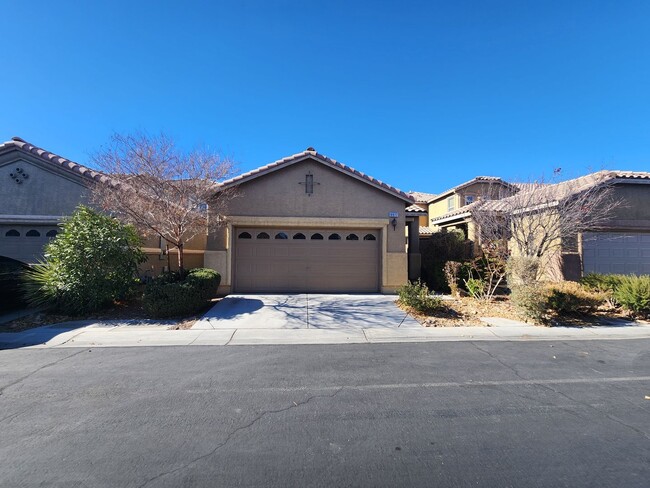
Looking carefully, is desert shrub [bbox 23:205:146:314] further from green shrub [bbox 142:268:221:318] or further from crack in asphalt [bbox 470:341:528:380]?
crack in asphalt [bbox 470:341:528:380]

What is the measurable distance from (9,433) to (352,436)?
3596 mm

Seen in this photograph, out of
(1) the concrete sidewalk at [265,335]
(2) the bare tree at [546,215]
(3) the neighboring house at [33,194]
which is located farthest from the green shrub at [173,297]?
(2) the bare tree at [546,215]

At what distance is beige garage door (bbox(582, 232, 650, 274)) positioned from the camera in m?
12.6

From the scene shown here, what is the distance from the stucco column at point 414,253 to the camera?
15.1 m

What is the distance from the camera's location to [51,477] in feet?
9.32

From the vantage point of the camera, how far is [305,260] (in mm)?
13172

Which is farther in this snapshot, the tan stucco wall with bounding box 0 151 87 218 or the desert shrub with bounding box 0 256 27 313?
the tan stucco wall with bounding box 0 151 87 218

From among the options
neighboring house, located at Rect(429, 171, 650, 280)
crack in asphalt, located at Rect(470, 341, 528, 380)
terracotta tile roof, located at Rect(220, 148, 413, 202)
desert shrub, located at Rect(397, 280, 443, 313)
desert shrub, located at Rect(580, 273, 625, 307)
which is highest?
terracotta tile roof, located at Rect(220, 148, 413, 202)

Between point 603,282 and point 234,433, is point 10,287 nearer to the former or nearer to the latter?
point 234,433

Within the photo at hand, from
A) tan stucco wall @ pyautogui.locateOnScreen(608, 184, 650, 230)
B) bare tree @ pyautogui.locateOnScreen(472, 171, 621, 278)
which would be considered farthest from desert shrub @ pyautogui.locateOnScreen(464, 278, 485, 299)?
tan stucco wall @ pyautogui.locateOnScreen(608, 184, 650, 230)

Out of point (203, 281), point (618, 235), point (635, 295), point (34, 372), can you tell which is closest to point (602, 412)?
point (635, 295)

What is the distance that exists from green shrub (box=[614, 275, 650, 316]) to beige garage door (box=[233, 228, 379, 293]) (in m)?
7.51

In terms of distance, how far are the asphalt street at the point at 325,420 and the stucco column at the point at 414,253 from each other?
346 inches

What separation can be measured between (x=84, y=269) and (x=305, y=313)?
6.36m
